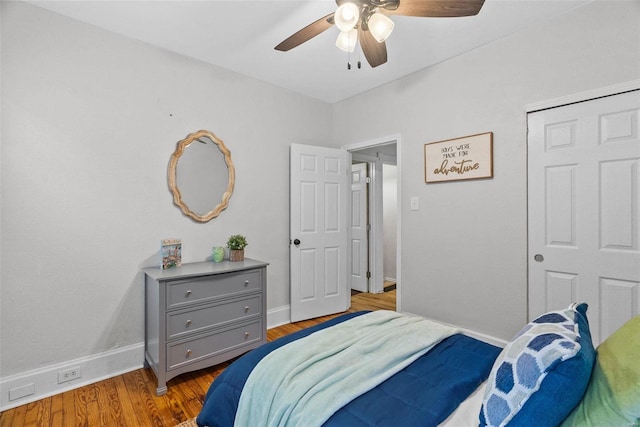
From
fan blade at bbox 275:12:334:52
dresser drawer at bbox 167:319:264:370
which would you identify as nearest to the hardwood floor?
dresser drawer at bbox 167:319:264:370

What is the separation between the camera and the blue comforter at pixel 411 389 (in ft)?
3.41

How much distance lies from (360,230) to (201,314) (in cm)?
287

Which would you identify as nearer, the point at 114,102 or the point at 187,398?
the point at 187,398

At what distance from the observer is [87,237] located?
2.31m

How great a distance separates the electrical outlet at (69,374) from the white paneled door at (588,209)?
11.1 ft

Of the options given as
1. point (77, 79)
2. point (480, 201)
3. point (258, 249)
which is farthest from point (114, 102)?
point (480, 201)

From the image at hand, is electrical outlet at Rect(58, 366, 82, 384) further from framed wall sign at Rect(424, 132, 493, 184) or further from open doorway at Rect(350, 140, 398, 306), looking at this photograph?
open doorway at Rect(350, 140, 398, 306)

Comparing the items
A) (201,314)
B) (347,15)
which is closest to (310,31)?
(347,15)

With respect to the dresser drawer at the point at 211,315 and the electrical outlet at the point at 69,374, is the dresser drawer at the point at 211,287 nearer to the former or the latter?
the dresser drawer at the point at 211,315

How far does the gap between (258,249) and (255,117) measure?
54.9 inches

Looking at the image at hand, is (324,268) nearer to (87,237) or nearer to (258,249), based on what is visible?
(258,249)

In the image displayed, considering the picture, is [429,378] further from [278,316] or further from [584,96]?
[278,316]

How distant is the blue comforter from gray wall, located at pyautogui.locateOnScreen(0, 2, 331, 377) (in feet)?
4.84

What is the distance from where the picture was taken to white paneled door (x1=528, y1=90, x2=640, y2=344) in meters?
2.01
